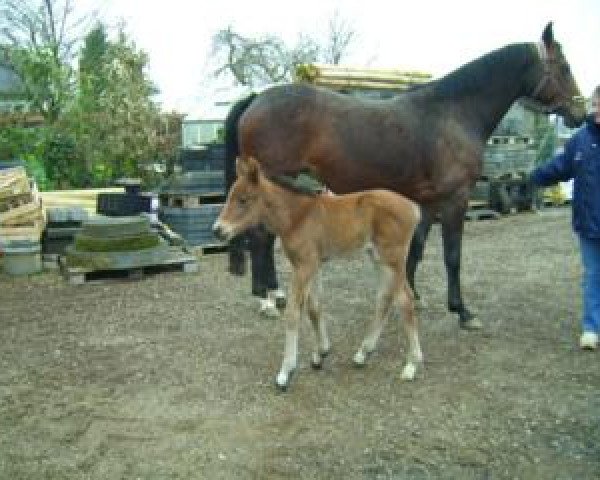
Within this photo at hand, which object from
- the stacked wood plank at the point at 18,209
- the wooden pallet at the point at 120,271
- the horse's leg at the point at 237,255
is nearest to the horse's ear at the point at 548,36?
the horse's leg at the point at 237,255

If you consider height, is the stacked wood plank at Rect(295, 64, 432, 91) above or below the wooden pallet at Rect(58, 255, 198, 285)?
above

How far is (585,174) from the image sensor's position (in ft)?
17.9

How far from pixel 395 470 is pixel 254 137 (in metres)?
3.31

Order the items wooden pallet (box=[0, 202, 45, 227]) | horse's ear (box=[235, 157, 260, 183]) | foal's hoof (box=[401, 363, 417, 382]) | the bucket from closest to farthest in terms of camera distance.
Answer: horse's ear (box=[235, 157, 260, 183]), foal's hoof (box=[401, 363, 417, 382]), the bucket, wooden pallet (box=[0, 202, 45, 227])

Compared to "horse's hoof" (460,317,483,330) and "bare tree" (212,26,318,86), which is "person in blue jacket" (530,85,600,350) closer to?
"horse's hoof" (460,317,483,330)

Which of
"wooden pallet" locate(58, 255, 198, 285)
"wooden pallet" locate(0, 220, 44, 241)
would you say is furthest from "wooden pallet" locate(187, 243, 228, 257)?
"wooden pallet" locate(0, 220, 44, 241)

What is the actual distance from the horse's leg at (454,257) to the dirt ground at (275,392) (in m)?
0.18

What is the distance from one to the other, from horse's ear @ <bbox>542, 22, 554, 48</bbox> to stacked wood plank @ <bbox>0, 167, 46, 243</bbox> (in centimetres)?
621

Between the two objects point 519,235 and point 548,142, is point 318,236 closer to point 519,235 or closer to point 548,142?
point 519,235

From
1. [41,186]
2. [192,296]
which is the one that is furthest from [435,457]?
[41,186]

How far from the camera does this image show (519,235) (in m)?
11.5

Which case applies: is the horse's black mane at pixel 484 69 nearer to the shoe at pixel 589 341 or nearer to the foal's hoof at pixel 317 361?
the shoe at pixel 589 341

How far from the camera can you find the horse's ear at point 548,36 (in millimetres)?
6441

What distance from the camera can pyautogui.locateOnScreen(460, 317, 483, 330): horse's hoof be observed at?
19.7 feet
